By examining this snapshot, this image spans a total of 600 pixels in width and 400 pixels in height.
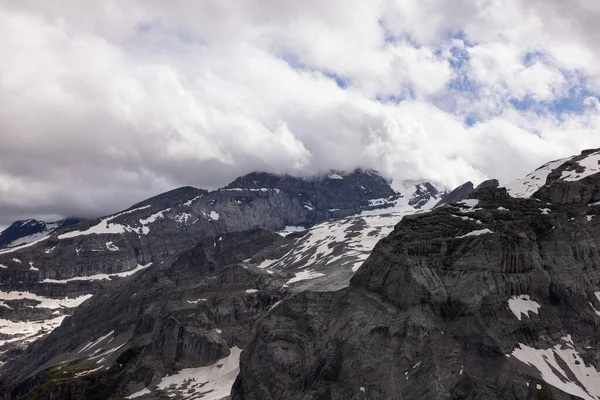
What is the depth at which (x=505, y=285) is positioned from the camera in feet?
416

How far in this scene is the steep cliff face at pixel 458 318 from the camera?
111 metres

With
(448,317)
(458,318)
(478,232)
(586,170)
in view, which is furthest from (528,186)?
(458,318)

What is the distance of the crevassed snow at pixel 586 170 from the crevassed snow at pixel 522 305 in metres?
52.7

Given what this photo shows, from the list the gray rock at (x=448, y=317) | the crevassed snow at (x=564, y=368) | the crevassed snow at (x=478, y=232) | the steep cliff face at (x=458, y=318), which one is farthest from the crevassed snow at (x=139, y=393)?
the crevassed snow at (x=564, y=368)

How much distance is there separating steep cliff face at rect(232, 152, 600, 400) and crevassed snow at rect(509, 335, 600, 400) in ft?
0.80

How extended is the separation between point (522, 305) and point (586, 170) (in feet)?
213

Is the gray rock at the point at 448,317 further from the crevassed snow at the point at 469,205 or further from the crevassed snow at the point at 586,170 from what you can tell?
the crevassed snow at the point at 586,170

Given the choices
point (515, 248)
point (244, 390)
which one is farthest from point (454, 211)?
point (244, 390)

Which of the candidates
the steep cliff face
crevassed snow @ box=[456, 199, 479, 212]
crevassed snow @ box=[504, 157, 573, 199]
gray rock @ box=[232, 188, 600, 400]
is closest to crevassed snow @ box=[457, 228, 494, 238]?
the steep cliff face

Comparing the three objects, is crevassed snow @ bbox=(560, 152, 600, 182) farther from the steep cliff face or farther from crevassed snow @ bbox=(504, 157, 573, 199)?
the steep cliff face

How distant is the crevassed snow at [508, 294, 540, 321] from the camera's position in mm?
122938

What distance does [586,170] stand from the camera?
6718 inches

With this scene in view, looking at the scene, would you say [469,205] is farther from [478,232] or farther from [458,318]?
[458,318]

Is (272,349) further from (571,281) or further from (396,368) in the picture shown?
(571,281)
